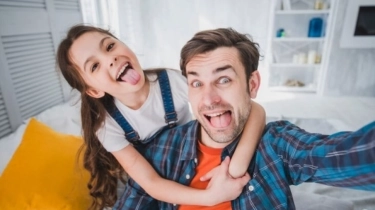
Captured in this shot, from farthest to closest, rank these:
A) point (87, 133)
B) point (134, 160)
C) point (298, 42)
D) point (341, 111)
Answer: point (298, 42), point (341, 111), point (87, 133), point (134, 160)

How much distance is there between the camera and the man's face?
0.71 metres

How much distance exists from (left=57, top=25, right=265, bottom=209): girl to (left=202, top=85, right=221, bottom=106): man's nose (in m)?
0.16

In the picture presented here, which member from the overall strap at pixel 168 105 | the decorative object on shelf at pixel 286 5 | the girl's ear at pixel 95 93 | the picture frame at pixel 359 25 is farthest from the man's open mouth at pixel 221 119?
the picture frame at pixel 359 25

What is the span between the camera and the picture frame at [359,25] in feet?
9.17

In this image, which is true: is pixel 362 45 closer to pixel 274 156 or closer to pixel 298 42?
pixel 298 42

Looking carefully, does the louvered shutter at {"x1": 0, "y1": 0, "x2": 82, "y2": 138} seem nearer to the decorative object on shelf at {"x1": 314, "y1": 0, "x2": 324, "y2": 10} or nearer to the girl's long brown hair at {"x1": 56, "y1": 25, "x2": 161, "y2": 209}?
the girl's long brown hair at {"x1": 56, "y1": 25, "x2": 161, "y2": 209}

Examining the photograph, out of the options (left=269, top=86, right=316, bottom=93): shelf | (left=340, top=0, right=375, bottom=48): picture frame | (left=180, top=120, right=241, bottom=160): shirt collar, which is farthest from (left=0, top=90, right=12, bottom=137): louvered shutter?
(left=340, top=0, right=375, bottom=48): picture frame

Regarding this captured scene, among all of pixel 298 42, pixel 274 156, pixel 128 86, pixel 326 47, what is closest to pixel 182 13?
pixel 298 42

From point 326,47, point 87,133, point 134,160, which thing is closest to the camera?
point 134,160

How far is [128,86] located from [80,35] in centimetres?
26

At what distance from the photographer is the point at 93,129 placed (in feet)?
3.08

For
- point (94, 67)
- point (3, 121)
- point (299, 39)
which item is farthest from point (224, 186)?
point (299, 39)

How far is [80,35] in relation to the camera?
0.88 m

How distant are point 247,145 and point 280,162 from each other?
105 mm
